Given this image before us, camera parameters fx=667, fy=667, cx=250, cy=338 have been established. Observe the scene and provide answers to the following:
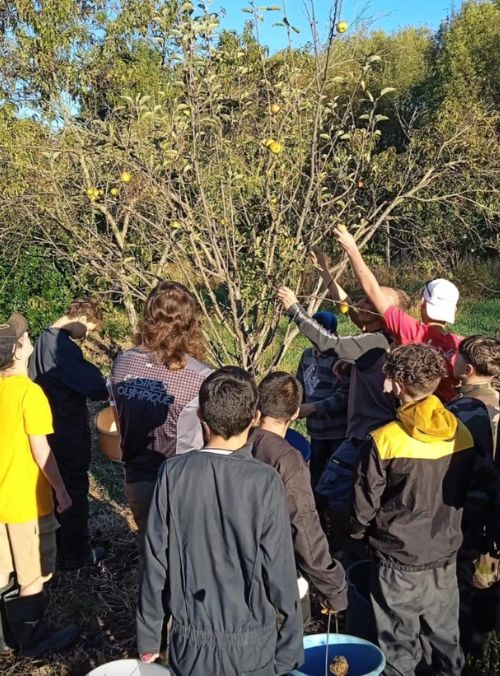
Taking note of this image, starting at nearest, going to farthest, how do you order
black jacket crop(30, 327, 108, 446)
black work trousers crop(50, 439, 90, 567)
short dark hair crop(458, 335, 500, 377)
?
short dark hair crop(458, 335, 500, 377) → black jacket crop(30, 327, 108, 446) → black work trousers crop(50, 439, 90, 567)

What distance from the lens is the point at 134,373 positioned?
2.66m

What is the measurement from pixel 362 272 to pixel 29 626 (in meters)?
A: 2.24

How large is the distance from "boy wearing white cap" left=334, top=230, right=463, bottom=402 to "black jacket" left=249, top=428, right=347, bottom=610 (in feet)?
3.13

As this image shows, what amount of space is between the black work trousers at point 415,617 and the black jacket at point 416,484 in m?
0.06

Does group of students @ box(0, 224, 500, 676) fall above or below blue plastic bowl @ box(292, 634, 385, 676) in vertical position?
above

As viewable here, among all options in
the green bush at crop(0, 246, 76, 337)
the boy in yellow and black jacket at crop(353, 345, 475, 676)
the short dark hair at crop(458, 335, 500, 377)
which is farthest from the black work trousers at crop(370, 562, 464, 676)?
the green bush at crop(0, 246, 76, 337)

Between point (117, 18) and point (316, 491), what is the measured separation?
9.62 m

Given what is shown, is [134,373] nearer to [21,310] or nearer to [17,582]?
[17,582]

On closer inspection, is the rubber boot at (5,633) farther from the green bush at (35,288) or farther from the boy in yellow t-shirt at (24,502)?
the green bush at (35,288)

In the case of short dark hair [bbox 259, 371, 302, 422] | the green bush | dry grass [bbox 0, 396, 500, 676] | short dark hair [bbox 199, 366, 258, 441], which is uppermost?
the green bush

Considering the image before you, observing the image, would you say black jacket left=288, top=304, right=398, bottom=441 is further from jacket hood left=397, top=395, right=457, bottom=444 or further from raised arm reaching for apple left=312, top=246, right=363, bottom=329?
jacket hood left=397, top=395, right=457, bottom=444

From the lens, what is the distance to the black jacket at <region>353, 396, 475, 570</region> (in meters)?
2.45

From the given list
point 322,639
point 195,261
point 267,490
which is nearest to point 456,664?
point 322,639

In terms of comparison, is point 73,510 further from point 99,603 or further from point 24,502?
point 24,502
